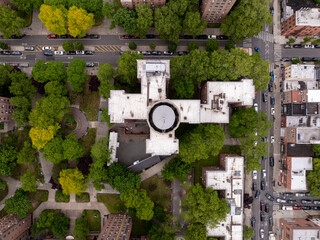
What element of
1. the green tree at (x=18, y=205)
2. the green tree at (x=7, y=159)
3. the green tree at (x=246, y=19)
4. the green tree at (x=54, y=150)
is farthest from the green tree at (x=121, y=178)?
the green tree at (x=246, y=19)

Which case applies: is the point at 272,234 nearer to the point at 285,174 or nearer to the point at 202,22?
the point at 285,174

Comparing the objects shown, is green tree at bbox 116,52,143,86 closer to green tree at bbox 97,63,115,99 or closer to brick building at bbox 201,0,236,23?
green tree at bbox 97,63,115,99

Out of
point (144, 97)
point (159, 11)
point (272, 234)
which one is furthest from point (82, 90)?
point (272, 234)

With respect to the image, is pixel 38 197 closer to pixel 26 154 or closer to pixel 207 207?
pixel 26 154

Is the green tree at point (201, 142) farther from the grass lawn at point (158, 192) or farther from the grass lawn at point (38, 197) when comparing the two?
the grass lawn at point (38, 197)

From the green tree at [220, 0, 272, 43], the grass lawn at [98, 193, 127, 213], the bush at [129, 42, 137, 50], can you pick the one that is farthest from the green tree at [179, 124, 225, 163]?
the bush at [129, 42, 137, 50]

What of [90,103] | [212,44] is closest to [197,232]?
[90,103]
